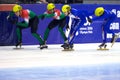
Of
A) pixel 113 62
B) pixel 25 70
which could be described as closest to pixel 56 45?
pixel 113 62

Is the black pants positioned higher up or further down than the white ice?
higher up

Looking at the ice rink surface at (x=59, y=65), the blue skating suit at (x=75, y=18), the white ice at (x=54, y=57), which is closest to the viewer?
the ice rink surface at (x=59, y=65)

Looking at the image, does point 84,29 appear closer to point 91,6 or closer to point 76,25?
point 91,6

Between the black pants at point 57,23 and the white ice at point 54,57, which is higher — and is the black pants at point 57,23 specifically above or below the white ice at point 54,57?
above

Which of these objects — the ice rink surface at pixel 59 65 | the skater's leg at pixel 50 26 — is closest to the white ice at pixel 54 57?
the ice rink surface at pixel 59 65

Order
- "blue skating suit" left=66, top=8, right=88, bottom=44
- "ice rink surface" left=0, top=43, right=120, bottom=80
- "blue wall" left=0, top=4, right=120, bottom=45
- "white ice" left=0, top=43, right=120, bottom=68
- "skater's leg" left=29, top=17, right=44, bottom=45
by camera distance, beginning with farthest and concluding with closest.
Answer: "blue wall" left=0, top=4, right=120, bottom=45
"skater's leg" left=29, top=17, right=44, bottom=45
"blue skating suit" left=66, top=8, right=88, bottom=44
"white ice" left=0, top=43, right=120, bottom=68
"ice rink surface" left=0, top=43, right=120, bottom=80

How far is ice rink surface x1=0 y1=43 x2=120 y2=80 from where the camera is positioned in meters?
8.21

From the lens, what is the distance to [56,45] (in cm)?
1581

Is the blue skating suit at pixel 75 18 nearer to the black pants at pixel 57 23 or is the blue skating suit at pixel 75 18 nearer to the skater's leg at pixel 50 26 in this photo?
the black pants at pixel 57 23

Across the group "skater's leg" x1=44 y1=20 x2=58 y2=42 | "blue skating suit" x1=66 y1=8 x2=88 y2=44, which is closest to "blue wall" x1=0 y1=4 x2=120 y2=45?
"skater's leg" x1=44 y1=20 x2=58 y2=42

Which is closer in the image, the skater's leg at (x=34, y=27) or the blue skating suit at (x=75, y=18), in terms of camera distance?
the blue skating suit at (x=75, y=18)

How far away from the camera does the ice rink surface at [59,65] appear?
8.21 meters

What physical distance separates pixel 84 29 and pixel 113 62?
5.99 meters

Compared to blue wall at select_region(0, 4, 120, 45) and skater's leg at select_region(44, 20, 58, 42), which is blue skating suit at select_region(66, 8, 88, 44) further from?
blue wall at select_region(0, 4, 120, 45)
